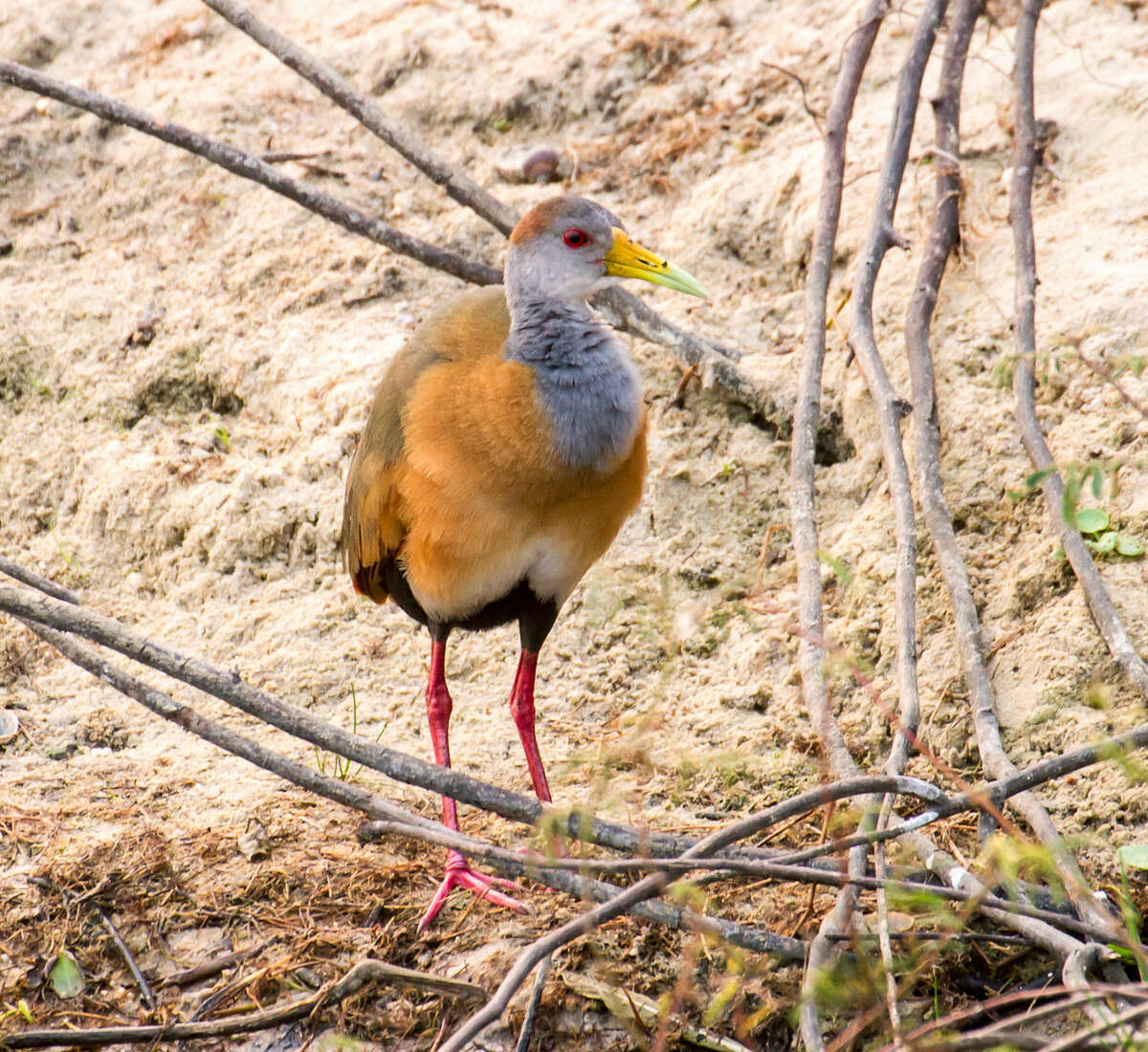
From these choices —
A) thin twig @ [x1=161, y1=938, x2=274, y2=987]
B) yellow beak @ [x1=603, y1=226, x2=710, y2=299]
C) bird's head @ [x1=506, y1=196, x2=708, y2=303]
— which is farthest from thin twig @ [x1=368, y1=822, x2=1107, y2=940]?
yellow beak @ [x1=603, y1=226, x2=710, y2=299]

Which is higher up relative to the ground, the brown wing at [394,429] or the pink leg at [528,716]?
the brown wing at [394,429]

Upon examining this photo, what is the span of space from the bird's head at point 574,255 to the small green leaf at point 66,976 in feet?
7.08

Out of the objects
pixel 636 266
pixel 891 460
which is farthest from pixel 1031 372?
pixel 636 266

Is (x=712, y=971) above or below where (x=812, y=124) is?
below

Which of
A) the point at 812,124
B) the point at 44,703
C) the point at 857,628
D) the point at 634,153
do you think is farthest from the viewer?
the point at 634,153

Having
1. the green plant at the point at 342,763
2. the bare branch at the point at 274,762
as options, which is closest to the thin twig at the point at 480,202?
the green plant at the point at 342,763

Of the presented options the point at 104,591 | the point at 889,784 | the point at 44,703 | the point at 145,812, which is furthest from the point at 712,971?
the point at 104,591

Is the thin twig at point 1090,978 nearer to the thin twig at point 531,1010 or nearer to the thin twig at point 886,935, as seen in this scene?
the thin twig at point 886,935

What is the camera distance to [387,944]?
3.34m

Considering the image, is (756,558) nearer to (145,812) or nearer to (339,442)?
(339,442)

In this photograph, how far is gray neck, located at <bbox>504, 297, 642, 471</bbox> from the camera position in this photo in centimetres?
363

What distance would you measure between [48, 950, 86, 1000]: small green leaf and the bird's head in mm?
2157

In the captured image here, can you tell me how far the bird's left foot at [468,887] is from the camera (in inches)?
136

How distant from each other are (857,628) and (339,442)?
7.07 ft
